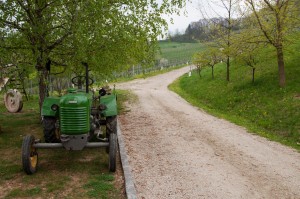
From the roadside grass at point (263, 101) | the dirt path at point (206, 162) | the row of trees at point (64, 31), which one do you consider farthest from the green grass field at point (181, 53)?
the row of trees at point (64, 31)

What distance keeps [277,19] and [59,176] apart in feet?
37.3

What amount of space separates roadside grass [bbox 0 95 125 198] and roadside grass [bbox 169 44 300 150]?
18.7ft

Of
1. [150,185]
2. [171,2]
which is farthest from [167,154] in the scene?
[171,2]

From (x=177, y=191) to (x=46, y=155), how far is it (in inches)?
137

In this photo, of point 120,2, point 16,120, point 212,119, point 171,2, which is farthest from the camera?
point 212,119

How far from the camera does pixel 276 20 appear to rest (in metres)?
13.7

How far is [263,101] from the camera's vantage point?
14.0 meters

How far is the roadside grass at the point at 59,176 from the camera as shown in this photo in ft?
18.1

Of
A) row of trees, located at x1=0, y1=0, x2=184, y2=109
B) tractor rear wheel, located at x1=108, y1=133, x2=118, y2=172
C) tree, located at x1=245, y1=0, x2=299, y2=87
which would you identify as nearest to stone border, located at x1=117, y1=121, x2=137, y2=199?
tractor rear wheel, located at x1=108, y1=133, x2=118, y2=172

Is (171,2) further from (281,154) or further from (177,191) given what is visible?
(177,191)

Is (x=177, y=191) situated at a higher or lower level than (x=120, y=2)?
lower

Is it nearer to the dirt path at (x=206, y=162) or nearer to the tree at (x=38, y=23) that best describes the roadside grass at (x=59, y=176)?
the dirt path at (x=206, y=162)

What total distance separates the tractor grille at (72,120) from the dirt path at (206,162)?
153 centimetres

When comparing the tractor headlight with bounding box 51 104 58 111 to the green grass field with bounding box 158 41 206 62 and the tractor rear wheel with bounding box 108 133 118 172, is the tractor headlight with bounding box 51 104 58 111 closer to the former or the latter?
the tractor rear wheel with bounding box 108 133 118 172
